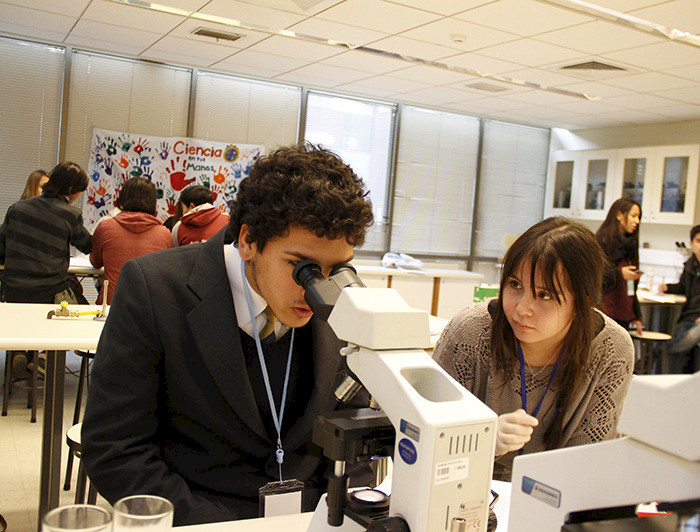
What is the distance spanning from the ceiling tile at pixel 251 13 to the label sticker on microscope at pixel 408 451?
12.1ft

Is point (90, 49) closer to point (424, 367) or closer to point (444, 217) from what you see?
point (444, 217)

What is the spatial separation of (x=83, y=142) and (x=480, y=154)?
14.7 ft

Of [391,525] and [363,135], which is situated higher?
[363,135]

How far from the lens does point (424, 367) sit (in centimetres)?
79

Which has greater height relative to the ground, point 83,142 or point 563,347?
point 83,142

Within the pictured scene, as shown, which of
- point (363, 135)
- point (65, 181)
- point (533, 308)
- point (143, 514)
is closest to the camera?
point (143, 514)

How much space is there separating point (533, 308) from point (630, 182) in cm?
593

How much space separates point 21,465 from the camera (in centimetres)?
315

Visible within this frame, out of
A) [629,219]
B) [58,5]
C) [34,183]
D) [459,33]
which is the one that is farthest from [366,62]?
[34,183]

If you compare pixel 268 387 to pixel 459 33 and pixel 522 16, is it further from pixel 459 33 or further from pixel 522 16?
pixel 459 33

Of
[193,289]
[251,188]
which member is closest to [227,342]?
[193,289]

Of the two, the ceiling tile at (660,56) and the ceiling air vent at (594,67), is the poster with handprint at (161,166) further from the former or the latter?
the ceiling tile at (660,56)

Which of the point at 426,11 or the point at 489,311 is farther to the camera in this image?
the point at 426,11

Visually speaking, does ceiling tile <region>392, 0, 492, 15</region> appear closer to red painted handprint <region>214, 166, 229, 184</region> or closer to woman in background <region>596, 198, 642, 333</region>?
woman in background <region>596, 198, 642, 333</region>
